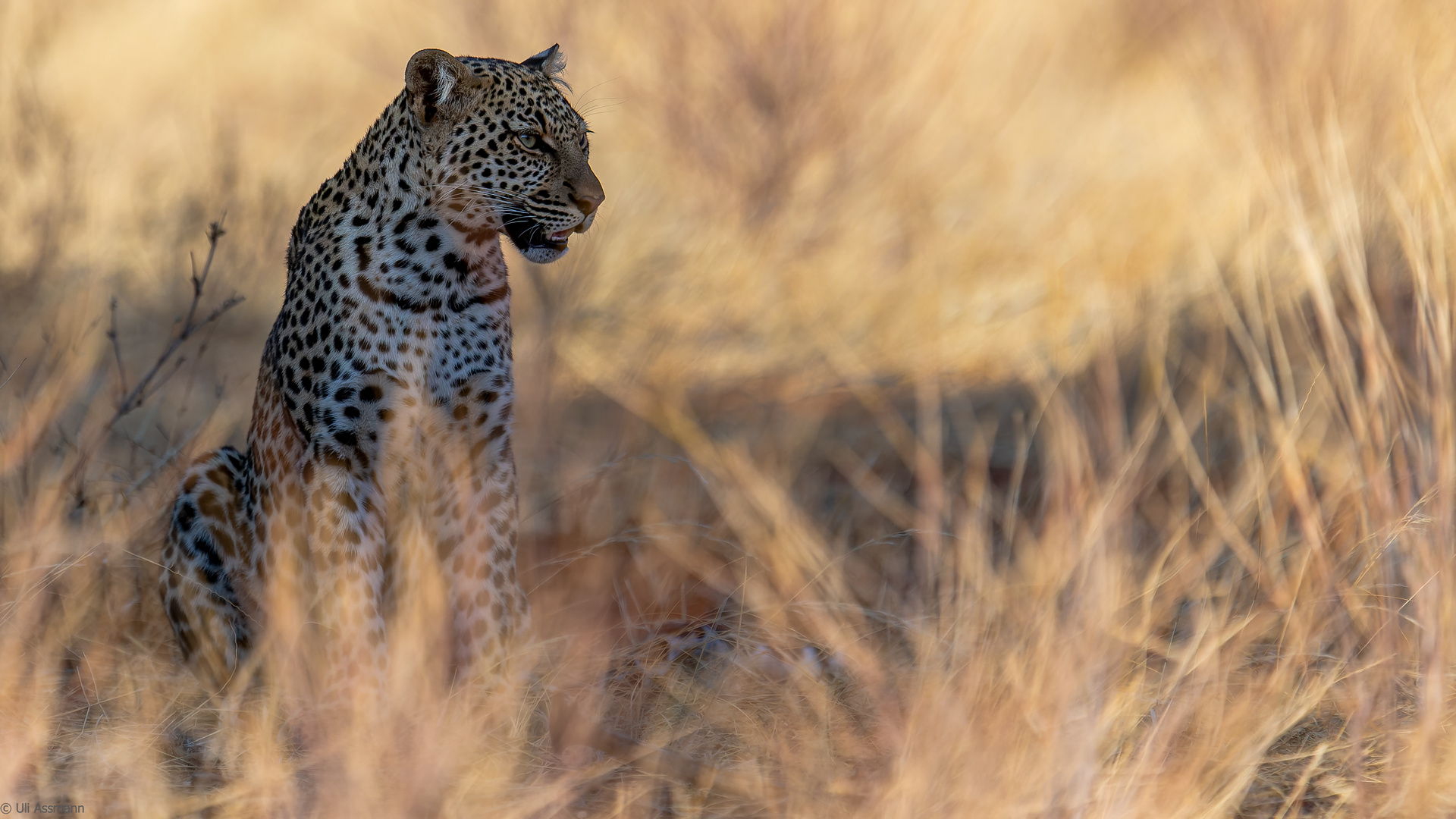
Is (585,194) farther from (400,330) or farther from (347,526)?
(347,526)

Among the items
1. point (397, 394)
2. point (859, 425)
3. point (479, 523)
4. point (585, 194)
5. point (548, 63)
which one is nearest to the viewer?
point (397, 394)

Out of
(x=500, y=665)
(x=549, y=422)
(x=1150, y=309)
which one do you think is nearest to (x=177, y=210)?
(x=549, y=422)

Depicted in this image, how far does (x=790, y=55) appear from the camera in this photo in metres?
8.20

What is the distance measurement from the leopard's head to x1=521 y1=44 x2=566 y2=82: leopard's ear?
1.03ft

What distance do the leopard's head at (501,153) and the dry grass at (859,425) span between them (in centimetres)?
80

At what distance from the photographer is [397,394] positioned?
371cm

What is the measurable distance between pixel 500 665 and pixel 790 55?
17.7 feet

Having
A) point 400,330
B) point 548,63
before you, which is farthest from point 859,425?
point 400,330

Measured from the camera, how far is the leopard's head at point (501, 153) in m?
3.76

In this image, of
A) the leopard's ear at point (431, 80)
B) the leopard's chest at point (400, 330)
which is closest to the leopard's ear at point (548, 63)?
the leopard's ear at point (431, 80)

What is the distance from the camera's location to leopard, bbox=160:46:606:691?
3.71 metres

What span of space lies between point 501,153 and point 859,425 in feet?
11.8

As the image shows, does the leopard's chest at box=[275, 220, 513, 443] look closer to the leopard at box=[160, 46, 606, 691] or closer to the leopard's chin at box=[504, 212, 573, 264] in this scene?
the leopard at box=[160, 46, 606, 691]

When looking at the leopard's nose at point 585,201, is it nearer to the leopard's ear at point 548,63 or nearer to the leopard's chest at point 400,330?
the leopard's chest at point 400,330
